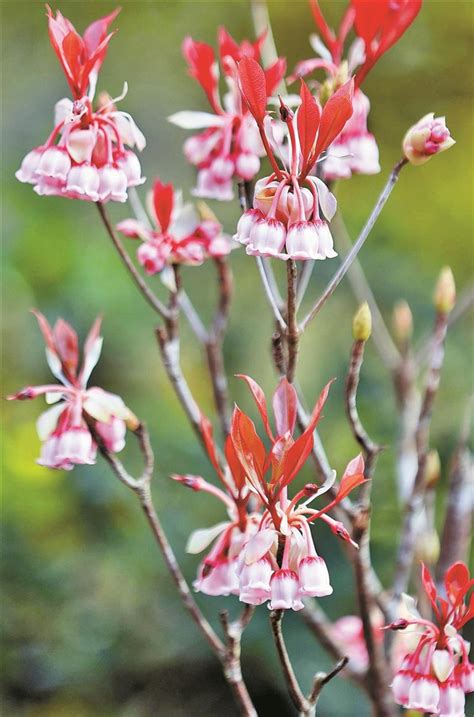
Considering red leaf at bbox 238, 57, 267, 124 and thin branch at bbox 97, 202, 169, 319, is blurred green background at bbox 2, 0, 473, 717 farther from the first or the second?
red leaf at bbox 238, 57, 267, 124

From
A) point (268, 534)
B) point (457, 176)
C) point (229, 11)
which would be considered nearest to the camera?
point (268, 534)

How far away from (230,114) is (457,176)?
4.16 ft

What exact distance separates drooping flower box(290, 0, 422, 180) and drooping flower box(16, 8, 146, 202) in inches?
4.5

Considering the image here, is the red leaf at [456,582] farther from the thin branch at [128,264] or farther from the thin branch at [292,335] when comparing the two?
the thin branch at [128,264]

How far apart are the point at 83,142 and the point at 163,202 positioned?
12 cm

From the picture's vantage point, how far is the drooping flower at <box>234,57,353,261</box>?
1.41ft

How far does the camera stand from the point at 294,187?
0.45m

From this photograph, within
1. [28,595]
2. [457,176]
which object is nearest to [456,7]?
[457,176]

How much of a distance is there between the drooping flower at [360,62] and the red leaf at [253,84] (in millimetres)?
91

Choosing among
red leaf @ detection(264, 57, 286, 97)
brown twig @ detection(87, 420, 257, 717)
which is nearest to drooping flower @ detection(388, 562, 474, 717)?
brown twig @ detection(87, 420, 257, 717)

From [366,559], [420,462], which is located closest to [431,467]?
[420,462]

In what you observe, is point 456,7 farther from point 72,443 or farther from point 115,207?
point 72,443

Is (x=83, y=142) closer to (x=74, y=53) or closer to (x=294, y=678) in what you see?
(x=74, y=53)

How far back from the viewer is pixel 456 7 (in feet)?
5.92
